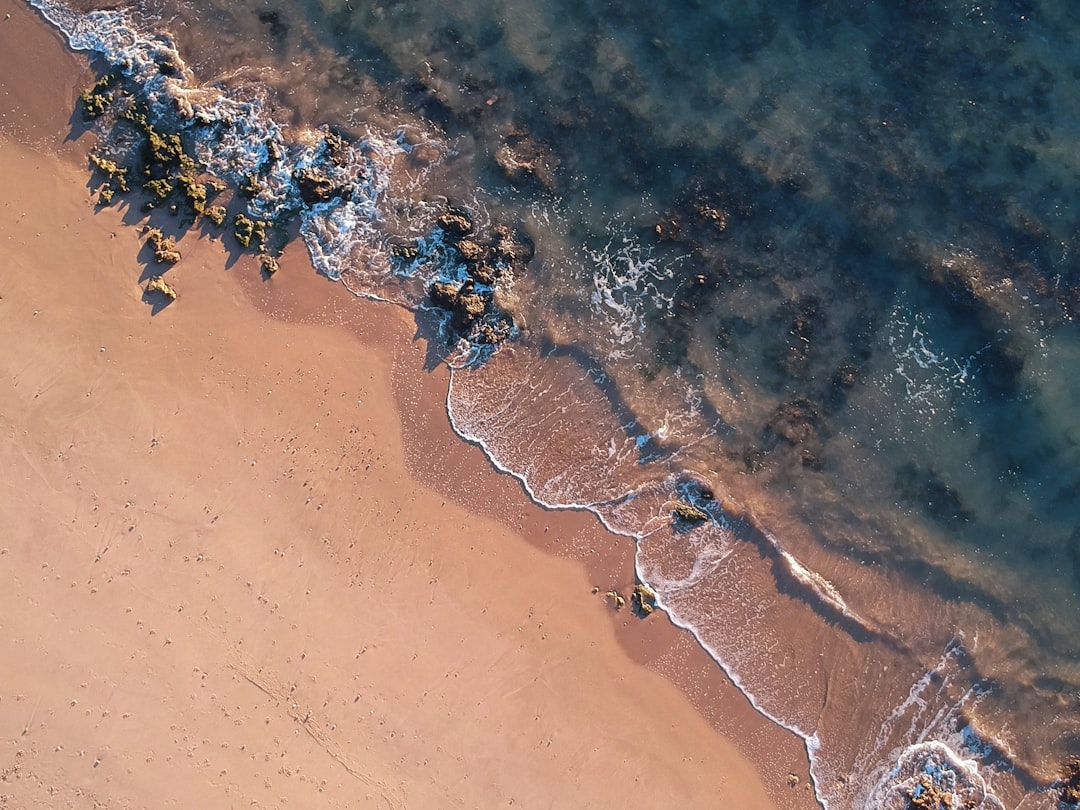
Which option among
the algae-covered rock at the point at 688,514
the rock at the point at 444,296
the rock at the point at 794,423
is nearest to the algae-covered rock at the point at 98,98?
the rock at the point at 444,296

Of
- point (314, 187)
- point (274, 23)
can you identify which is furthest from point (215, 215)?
point (274, 23)

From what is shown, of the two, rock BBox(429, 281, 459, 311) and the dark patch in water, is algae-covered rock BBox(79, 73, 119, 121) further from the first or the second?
the dark patch in water

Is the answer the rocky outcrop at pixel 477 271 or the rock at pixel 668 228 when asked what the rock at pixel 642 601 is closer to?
the rocky outcrop at pixel 477 271

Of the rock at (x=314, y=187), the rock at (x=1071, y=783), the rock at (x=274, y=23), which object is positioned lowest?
the rock at (x=1071, y=783)

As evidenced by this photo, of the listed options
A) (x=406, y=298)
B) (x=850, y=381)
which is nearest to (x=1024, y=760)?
(x=850, y=381)

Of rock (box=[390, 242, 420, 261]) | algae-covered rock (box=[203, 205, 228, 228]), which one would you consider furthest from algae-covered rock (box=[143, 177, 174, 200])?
rock (box=[390, 242, 420, 261])

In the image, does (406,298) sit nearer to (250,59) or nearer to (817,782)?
(250,59)
